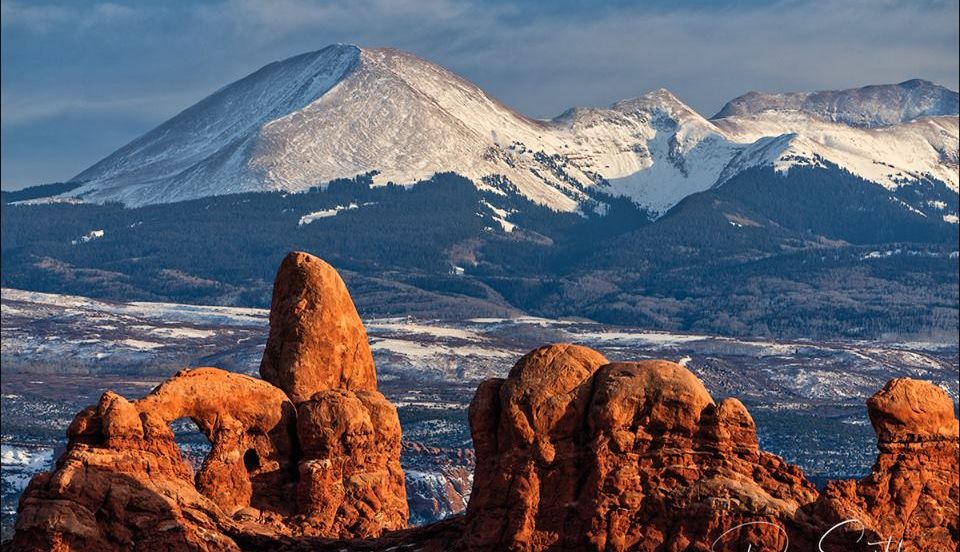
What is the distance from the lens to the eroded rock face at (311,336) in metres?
65.8

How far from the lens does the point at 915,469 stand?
51125mm

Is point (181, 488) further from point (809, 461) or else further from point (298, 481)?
point (809, 461)

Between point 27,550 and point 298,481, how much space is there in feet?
36.3

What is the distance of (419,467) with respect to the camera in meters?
127

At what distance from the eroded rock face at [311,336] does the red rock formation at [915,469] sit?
19.2 m

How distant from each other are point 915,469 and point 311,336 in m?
20.4

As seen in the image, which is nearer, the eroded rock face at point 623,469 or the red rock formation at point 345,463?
the eroded rock face at point 623,469

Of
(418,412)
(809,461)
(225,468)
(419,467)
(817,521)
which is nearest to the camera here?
(817,521)

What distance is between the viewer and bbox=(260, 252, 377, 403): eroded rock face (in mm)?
65750

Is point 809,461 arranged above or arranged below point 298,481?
below

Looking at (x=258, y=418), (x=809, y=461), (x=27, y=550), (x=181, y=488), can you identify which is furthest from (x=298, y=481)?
(x=809, y=461)

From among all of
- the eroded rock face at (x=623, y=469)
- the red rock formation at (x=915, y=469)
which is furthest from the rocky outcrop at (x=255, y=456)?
the red rock formation at (x=915, y=469)

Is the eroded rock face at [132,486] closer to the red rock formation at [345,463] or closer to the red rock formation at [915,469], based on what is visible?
the red rock formation at [345,463]

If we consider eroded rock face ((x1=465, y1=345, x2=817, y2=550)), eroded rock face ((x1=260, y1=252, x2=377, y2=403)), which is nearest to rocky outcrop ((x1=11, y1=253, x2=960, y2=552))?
eroded rock face ((x1=465, y1=345, x2=817, y2=550))
